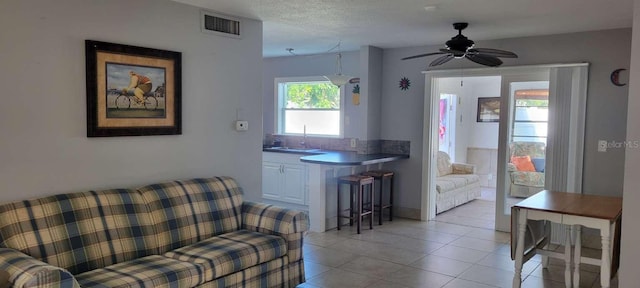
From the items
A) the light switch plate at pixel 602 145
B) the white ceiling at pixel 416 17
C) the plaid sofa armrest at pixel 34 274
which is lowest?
the plaid sofa armrest at pixel 34 274

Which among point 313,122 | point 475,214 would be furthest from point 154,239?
point 475,214

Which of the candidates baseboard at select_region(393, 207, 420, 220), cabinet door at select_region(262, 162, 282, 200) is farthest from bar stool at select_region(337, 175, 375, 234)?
cabinet door at select_region(262, 162, 282, 200)

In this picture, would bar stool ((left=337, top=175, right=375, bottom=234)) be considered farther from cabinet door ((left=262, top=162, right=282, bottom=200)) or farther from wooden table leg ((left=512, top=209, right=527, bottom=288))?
wooden table leg ((left=512, top=209, right=527, bottom=288))

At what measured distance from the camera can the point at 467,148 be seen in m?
9.11

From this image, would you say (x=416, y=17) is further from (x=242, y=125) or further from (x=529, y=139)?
(x=529, y=139)

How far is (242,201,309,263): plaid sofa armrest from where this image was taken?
3537 mm

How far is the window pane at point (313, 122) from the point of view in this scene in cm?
678

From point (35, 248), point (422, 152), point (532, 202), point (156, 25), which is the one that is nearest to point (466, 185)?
point (422, 152)

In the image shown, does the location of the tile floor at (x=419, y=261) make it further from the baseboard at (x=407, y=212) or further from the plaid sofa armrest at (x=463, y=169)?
the plaid sofa armrest at (x=463, y=169)

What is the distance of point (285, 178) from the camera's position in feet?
20.5

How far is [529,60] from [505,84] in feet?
1.24

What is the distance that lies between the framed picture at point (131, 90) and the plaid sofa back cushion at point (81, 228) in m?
0.51

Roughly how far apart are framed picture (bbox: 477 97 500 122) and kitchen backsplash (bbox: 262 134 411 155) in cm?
346

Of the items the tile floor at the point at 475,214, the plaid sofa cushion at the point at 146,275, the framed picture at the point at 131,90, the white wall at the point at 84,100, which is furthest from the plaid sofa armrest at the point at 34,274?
the tile floor at the point at 475,214
